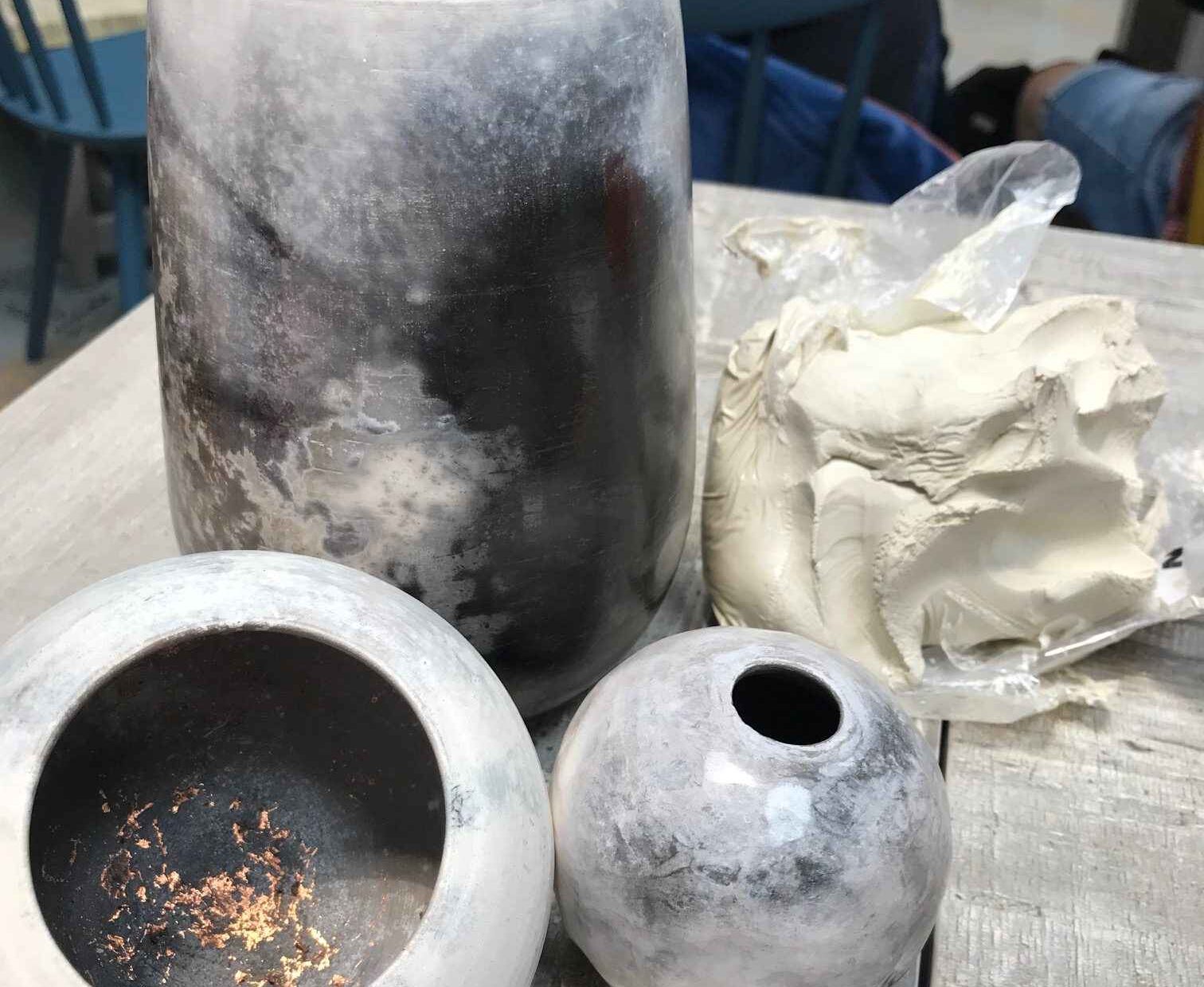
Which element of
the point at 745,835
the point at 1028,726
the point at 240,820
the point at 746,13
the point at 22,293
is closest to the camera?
the point at 745,835

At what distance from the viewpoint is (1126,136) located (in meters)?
1.36

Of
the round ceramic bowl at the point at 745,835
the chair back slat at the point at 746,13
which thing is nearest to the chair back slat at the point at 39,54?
the chair back slat at the point at 746,13

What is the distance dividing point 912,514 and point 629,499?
0.17 meters

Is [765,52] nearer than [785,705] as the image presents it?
No

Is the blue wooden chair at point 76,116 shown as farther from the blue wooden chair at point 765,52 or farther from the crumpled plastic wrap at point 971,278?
the crumpled plastic wrap at point 971,278

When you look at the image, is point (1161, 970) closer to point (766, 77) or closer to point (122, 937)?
point (122, 937)

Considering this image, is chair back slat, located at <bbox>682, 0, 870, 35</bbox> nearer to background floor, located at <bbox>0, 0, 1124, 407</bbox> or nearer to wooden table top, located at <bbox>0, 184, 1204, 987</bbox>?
wooden table top, located at <bbox>0, 184, 1204, 987</bbox>

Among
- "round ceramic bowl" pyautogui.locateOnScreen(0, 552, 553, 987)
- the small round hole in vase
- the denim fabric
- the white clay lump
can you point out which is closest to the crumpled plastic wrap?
the white clay lump

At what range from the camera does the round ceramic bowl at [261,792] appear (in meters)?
0.42

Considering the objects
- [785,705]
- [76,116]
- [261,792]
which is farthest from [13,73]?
[785,705]

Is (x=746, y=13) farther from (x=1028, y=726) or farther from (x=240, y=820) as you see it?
(x=240, y=820)

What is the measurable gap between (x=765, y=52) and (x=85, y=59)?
692 millimetres

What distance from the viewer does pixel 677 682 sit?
0.48 m

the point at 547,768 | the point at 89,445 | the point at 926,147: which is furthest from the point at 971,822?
the point at 926,147
